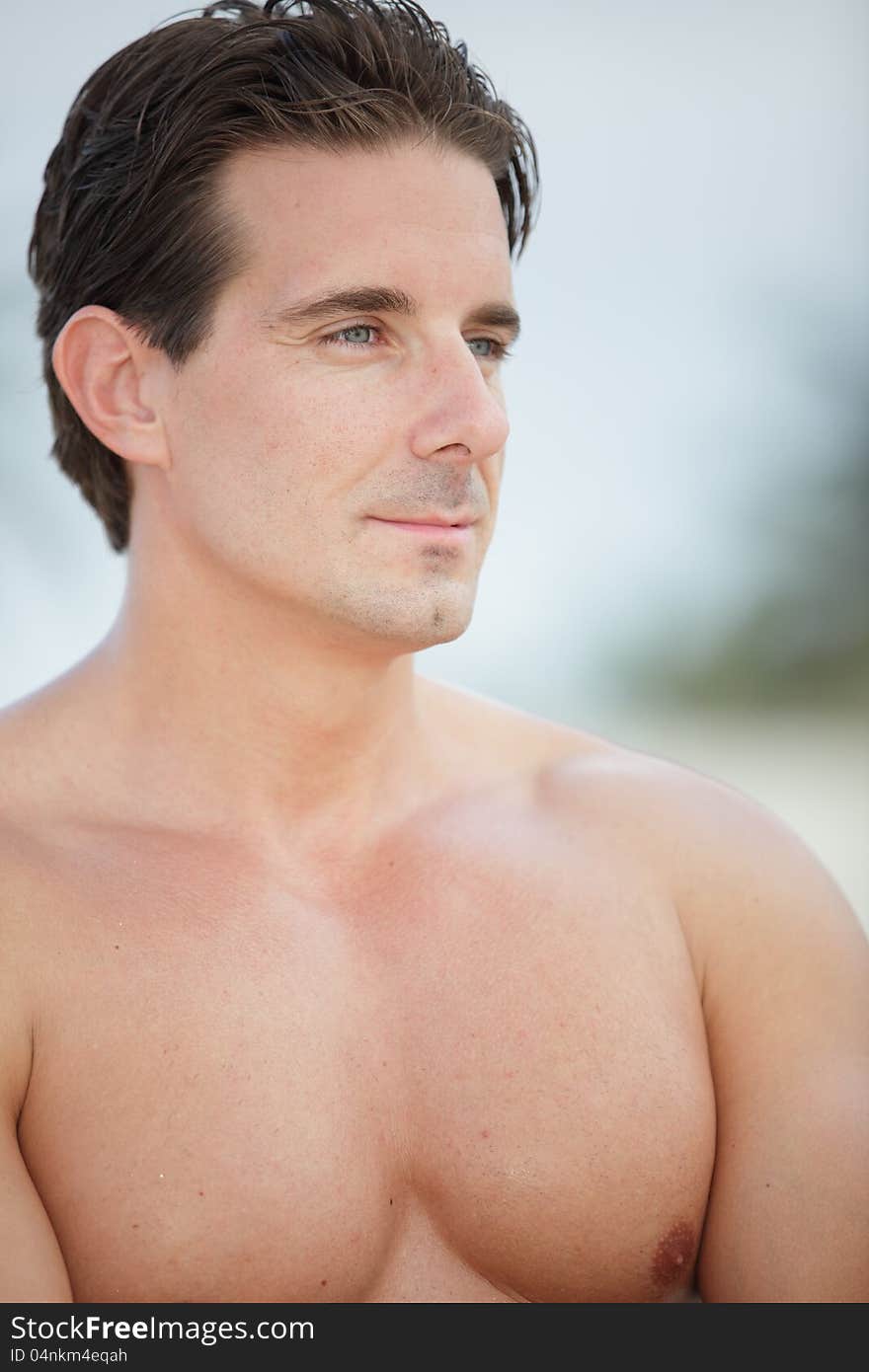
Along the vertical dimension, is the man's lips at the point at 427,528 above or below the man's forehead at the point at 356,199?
below

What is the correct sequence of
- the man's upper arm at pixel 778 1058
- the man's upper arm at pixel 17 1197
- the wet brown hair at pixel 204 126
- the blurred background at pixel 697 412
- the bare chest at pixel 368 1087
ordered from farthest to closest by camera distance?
the blurred background at pixel 697 412 < the wet brown hair at pixel 204 126 < the man's upper arm at pixel 778 1058 < the bare chest at pixel 368 1087 < the man's upper arm at pixel 17 1197

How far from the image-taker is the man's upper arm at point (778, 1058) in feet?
6.27

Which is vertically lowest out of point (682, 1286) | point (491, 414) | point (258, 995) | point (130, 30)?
point (682, 1286)

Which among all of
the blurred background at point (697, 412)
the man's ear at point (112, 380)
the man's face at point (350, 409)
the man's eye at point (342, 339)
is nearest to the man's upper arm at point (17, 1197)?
the man's face at point (350, 409)

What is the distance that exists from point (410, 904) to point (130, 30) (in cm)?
431

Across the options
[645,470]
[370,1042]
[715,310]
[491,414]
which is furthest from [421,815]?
[715,310]

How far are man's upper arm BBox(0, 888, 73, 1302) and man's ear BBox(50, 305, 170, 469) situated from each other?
74 cm

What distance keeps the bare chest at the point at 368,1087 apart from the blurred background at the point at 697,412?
3.68 meters

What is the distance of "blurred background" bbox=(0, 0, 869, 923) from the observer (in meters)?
5.81

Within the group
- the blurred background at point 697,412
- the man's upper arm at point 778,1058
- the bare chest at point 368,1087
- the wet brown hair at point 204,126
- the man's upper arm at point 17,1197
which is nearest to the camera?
the man's upper arm at point 17,1197

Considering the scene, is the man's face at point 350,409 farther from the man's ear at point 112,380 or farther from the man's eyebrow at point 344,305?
the man's ear at point 112,380

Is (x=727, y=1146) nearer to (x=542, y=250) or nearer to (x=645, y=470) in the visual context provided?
(x=645, y=470)

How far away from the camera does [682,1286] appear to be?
6.51 ft

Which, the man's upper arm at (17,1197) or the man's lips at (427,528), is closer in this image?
the man's upper arm at (17,1197)
